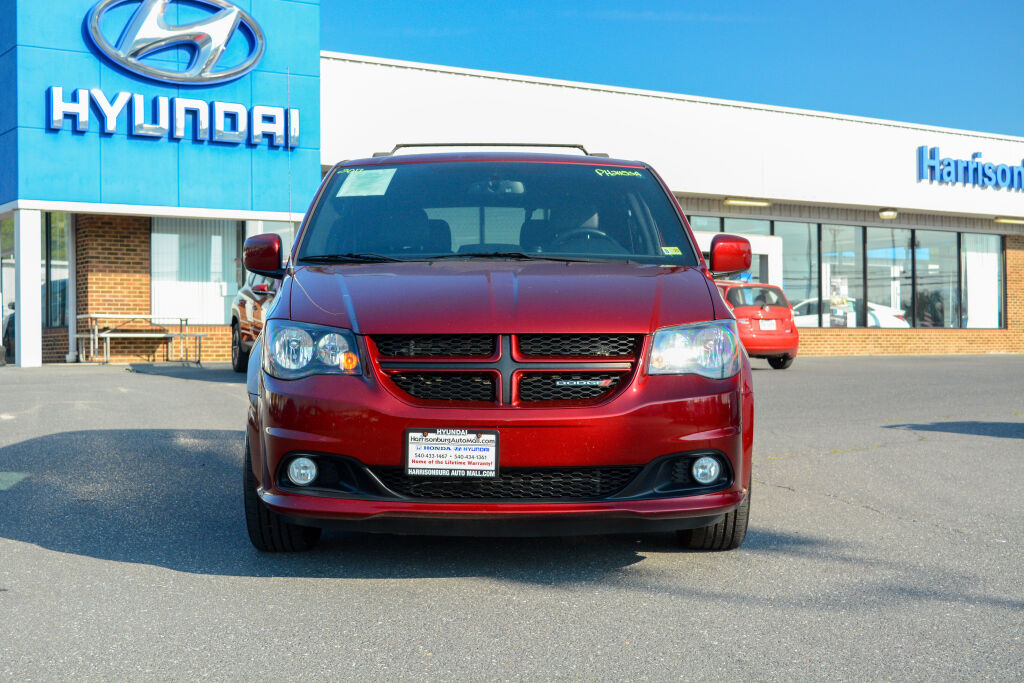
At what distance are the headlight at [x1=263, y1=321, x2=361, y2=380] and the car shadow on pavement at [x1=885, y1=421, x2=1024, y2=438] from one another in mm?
6413

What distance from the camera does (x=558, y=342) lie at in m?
3.99

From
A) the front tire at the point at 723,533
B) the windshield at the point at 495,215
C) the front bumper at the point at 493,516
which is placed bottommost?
the front tire at the point at 723,533

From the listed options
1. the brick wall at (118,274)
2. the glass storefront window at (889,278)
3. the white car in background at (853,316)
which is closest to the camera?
the brick wall at (118,274)

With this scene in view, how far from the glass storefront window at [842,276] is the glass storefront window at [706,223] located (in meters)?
3.36

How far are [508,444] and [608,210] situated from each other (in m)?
1.86

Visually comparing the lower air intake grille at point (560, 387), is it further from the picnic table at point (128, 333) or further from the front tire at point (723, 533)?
the picnic table at point (128, 333)

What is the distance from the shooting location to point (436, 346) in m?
3.97

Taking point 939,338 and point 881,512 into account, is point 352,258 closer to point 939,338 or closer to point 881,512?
point 881,512

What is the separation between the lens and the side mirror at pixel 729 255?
525 centimetres

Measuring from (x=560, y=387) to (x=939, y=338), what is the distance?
1149 inches

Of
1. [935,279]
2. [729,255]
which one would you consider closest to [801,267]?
[935,279]

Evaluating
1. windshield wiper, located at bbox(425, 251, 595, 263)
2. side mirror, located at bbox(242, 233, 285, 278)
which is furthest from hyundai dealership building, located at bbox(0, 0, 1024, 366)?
windshield wiper, located at bbox(425, 251, 595, 263)

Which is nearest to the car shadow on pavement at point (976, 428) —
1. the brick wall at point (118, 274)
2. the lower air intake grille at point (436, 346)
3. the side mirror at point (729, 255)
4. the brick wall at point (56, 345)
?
the side mirror at point (729, 255)

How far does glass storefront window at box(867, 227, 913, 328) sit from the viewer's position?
2942 cm
